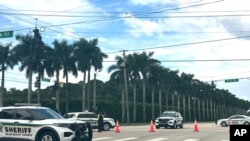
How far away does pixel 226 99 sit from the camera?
592 feet

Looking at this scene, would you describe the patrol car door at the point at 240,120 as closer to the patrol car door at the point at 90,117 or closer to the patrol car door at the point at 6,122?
the patrol car door at the point at 90,117

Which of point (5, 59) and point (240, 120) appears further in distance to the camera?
point (5, 59)

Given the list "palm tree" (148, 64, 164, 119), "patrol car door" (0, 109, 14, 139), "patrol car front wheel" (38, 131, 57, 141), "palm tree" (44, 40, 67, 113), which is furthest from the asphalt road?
"palm tree" (148, 64, 164, 119)

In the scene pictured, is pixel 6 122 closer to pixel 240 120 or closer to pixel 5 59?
pixel 240 120

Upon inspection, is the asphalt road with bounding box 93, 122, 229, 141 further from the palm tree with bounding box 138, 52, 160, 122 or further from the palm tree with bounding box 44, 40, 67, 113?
the palm tree with bounding box 138, 52, 160, 122

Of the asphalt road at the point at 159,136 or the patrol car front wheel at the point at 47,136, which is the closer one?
the patrol car front wheel at the point at 47,136

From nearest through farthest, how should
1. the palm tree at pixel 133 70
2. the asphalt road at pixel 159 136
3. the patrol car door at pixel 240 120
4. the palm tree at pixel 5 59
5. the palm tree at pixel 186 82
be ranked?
the asphalt road at pixel 159 136 → the patrol car door at pixel 240 120 → the palm tree at pixel 5 59 → the palm tree at pixel 133 70 → the palm tree at pixel 186 82

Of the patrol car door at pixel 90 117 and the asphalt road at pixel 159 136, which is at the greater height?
the patrol car door at pixel 90 117

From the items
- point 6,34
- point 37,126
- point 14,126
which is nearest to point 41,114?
point 37,126

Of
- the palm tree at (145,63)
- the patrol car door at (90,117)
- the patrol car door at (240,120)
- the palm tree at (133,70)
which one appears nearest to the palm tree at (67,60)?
the palm tree at (133,70)

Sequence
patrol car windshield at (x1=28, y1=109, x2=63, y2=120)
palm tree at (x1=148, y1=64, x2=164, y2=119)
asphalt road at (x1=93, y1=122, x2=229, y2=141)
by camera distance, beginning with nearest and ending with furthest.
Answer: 1. patrol car windshield at (x1=28, y1=109, x2=63, y2=120)
2. asphalt road at (x1=93, y1=122, x2=229, y2=141)
3. palm tree at (x1=148, y1=64, x2=164, y2=119)

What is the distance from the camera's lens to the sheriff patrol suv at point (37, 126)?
14906 millimetres

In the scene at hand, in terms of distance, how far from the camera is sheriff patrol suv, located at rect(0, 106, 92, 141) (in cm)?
1491

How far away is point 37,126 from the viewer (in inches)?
599
